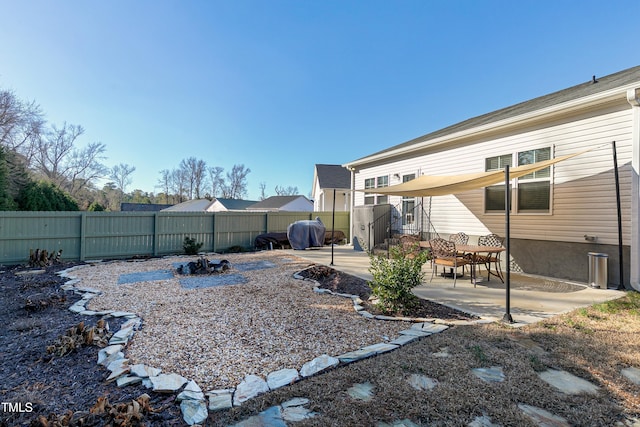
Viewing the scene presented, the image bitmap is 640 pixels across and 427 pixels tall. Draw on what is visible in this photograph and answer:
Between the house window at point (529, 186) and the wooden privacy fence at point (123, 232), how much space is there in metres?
8.13

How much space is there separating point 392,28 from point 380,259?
8.87 m

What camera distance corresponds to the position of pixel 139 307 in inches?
167

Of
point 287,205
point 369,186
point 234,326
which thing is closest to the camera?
point 234,326

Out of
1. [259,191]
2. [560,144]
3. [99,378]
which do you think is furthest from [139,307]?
[259,191]

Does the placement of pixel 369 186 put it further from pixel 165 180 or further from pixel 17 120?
pixel 165 180

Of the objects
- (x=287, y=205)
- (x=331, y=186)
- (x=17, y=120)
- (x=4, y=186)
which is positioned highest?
(x=17, y=120)

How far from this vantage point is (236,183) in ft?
154

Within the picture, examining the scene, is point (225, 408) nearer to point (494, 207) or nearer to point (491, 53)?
point (494, 207)

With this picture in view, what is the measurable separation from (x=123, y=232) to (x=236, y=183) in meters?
38.8

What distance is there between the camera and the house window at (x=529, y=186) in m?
6.25

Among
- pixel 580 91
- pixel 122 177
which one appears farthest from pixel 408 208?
pixel 122 177

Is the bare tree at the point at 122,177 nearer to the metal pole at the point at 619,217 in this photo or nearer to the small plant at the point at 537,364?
the small plant at the point at 537,364

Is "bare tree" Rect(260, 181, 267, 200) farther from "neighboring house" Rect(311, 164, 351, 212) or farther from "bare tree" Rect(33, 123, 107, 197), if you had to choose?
"neighboring house" Rect(311, 164, 351, 212)

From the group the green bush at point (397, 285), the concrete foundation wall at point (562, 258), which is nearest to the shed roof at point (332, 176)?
the concrete foundation wall at point (562, 258)
